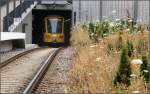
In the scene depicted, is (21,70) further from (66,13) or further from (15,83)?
(66,13)

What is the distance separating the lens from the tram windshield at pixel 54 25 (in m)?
55.1

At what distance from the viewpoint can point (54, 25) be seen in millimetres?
55281

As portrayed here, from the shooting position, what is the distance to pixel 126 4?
2973cm

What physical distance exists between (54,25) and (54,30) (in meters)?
0.59

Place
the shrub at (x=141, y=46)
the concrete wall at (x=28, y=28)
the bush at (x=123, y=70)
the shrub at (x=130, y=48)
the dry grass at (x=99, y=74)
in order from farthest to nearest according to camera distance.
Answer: the concrete wall at (x=28, y=28) < the shrub at (x=141, y=46) < the shrub at (x=130, y=48) < the bush at (x=123, y=70) < the dry grass at (x=99, y=74)

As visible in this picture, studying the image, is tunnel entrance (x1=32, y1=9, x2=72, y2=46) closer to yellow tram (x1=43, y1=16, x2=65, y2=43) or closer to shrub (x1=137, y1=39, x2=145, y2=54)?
yellow tram (x1=43, y1=16, x2=65, y2=43)

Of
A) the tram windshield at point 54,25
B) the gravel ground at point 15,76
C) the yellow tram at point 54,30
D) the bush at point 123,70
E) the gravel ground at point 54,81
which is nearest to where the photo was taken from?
the bush at point 123,70

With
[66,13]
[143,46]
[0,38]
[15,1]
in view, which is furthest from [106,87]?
[66,13]

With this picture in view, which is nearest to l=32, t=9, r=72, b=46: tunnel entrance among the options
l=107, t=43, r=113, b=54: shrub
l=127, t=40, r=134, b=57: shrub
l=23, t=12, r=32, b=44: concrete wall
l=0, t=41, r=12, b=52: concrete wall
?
l=23, t=12, r=32, b=44: concrete wall

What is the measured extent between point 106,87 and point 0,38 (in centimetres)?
1625

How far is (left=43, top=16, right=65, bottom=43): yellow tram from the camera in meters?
54.8

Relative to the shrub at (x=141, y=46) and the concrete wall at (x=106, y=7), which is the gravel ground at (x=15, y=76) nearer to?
the shrub at (x=141, y=46)

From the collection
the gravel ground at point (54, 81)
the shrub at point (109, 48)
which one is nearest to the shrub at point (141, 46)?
the shrub at point (109, 48)

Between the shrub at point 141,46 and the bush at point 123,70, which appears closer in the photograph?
the bush at point 123,70
